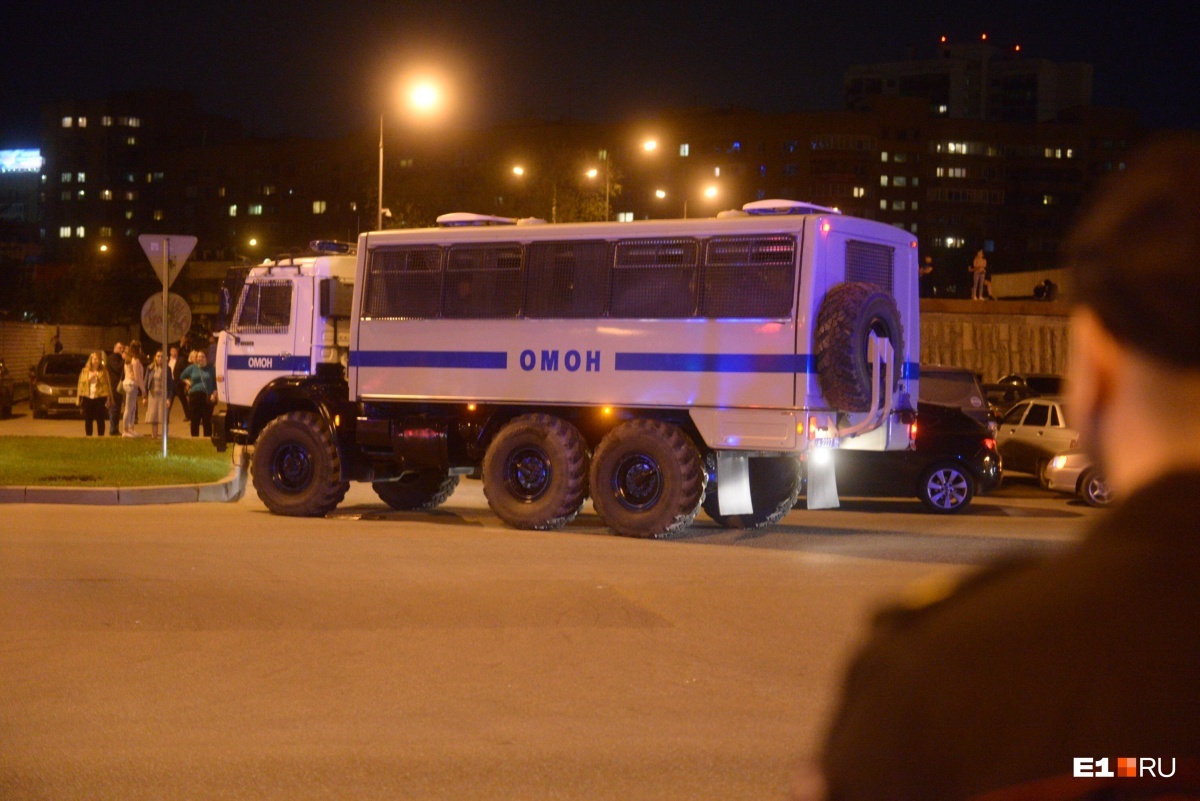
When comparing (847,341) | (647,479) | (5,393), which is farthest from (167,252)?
(5,393)

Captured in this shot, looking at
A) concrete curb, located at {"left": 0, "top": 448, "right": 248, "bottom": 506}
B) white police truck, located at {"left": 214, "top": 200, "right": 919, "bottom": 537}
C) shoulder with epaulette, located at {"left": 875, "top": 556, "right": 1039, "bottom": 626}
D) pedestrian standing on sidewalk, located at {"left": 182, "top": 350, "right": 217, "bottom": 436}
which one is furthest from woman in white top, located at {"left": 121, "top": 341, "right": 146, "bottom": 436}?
shoulder with epaulette, located at {"left": 875, "top": 556, "right": 1039, "bottom": 626}

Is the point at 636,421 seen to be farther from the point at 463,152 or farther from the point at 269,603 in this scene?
the point at 463,152

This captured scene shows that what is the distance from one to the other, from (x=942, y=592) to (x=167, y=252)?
21.9m

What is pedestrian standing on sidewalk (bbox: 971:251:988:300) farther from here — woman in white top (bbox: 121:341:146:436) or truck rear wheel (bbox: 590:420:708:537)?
truck rear wheel (bbox: 590:420:708:537)

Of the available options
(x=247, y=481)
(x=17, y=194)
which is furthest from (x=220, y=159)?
(x=247, y=481)

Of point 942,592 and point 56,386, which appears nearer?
point 942,592

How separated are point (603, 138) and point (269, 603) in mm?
109128

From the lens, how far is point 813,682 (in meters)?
8.03

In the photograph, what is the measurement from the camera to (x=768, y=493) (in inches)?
632

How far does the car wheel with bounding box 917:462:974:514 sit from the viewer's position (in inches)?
720

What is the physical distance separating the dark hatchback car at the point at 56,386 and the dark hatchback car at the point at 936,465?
24.7 m

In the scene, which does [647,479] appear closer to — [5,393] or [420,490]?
[420,490]

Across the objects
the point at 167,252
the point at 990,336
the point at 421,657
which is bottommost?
the point at 421,657

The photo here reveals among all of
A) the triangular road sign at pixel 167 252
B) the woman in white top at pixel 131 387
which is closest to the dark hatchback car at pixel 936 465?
the triangular road sign at pixel 167 252
